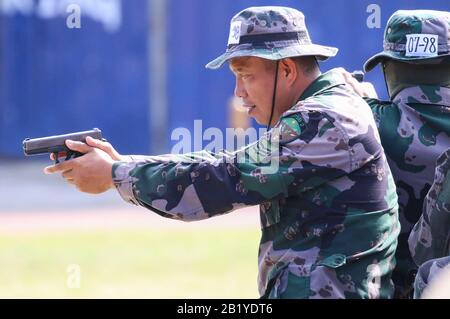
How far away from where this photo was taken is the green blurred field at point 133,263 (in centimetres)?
901

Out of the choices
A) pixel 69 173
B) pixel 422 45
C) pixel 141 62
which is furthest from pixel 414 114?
pixel 141 62

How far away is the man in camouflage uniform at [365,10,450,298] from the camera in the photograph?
432 centimetres

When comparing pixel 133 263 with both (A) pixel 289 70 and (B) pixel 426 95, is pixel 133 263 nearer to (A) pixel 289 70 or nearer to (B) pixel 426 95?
(B) pixel 426 95

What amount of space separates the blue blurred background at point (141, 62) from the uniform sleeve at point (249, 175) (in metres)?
17.0

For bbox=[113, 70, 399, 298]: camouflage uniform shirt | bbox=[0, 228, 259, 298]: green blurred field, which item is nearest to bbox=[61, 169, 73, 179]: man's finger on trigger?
bbox=[113, 70, 399, 298]: camouflage uniform shirt

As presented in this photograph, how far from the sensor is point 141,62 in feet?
70.7

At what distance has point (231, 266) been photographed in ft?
33.9

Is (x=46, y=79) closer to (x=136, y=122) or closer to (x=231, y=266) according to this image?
(x=136, y=122)

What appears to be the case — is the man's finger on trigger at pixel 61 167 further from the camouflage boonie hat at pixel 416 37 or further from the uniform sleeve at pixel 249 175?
the camouflage boonie hat at pixel 416 37

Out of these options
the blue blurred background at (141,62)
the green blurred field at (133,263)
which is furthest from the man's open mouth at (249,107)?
the blue blurred background at (141,62)

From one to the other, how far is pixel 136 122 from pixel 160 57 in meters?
1.45

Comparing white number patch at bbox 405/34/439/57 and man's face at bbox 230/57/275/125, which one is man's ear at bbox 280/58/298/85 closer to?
man's face at bbox 230/57/275/125

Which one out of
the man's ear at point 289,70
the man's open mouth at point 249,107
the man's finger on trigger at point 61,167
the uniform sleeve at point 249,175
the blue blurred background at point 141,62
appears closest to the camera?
the uniform sleeve at point 249,175

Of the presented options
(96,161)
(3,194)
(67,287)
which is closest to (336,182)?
(96,161)
